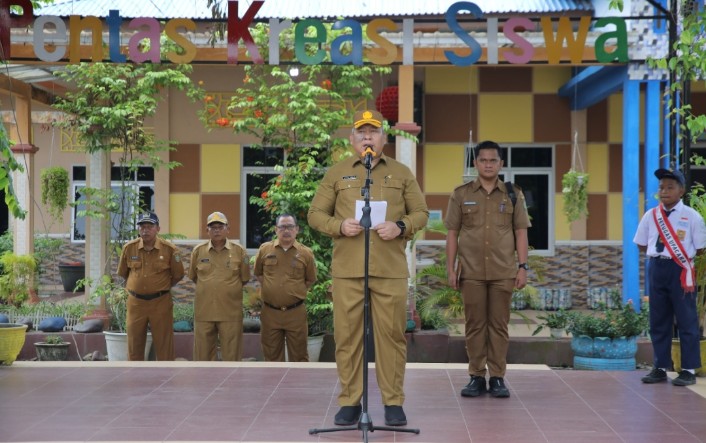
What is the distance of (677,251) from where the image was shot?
23.2ft

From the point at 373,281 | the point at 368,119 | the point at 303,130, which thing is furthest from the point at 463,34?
the point at 373,281

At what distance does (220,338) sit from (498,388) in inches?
140

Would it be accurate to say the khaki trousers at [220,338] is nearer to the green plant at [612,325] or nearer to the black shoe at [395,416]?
the green plant at [612,325]

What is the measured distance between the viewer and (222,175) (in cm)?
1461

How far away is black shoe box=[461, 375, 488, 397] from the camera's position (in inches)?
261

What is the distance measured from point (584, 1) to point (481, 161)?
8.58 m

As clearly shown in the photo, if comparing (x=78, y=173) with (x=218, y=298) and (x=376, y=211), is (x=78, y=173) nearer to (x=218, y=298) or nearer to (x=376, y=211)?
(x=218, y=298)

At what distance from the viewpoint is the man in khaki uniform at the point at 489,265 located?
6.66m

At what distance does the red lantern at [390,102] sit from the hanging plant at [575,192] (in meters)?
2.36

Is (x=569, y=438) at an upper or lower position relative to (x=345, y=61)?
lower

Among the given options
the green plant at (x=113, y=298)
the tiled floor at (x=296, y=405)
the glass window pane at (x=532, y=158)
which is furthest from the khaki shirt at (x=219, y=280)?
the glass window pane at (x=532, y=158)

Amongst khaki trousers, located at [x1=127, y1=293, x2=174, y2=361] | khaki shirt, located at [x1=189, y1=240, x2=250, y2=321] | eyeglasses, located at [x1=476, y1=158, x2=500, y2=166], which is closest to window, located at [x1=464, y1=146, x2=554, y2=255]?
khaki shirt, located at [x1=189, y1=240, x2=250, y2=321]

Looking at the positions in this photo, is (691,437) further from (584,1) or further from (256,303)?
(584,1)

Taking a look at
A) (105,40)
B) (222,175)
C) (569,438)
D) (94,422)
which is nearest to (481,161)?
(569,438)
